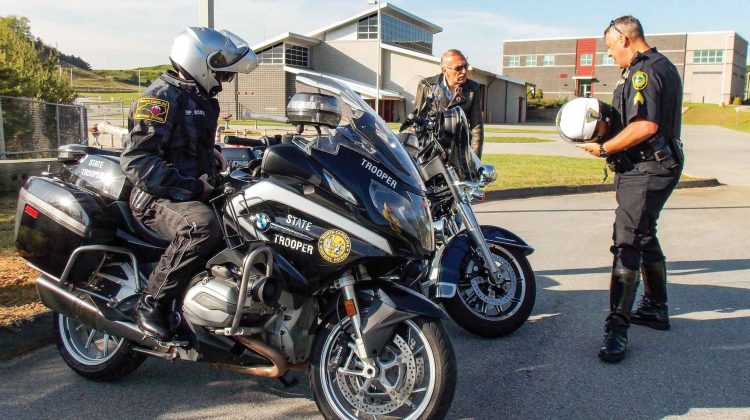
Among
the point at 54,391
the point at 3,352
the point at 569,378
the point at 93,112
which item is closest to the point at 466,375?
the point at 569,378

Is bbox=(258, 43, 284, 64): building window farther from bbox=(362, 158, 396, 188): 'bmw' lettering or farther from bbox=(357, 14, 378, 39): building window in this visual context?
bbox=(362, 158, 396, 188): 'bmw' lettering

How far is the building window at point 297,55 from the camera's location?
55.4m

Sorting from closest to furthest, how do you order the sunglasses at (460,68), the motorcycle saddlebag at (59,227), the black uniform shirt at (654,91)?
the motorcycle saddlebag at (59,227) → the black uniform shirt at (654,91) → the sunglasses at (460,68)

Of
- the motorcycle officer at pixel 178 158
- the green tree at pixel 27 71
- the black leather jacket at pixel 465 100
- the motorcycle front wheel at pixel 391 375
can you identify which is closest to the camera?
the motorcycle front wheel at pixel 391 375

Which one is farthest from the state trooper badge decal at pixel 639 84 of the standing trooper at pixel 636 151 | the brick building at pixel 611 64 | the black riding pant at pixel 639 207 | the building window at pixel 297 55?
the brick building at pixel 611 64

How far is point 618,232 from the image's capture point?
4426 mm

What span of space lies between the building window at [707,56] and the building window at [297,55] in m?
57.8

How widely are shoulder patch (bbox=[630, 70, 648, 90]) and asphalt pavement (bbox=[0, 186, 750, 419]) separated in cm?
177

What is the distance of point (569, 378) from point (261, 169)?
2253 millimetres

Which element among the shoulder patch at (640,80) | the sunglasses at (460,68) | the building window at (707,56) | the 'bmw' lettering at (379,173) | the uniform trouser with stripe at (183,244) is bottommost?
the uniform trouser with stripe at (183,244)

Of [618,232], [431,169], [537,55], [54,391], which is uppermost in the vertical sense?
[537,55]

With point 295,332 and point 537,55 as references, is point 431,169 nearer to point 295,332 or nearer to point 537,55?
point 295,332

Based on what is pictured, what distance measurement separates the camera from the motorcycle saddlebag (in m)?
3.64

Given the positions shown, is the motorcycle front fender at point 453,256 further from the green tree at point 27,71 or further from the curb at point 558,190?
the green tree at point 27,71
